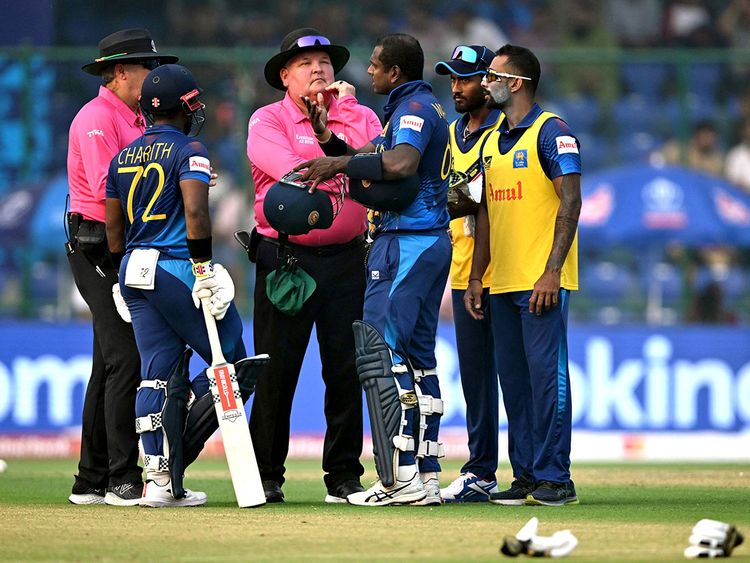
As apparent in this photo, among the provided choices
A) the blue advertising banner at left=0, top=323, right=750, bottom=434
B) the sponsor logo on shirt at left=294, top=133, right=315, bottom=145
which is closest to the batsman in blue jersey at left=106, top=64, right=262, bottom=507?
the sponsor logo on shirt at left=294, top=133, right=315, bottom=145

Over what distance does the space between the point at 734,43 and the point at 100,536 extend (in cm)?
1557

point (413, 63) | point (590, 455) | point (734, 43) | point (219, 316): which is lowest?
point (590, 455)

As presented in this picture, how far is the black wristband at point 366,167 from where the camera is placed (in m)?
7.67

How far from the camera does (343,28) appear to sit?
64.1ft

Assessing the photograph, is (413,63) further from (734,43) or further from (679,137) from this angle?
(734,43)

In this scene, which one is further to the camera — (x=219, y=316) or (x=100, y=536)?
(x=219, y=316)

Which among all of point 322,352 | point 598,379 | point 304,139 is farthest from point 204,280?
point 598,379

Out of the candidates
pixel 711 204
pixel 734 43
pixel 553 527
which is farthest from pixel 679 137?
pixel 553 527

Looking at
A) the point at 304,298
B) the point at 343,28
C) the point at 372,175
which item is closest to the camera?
the point at 372,175

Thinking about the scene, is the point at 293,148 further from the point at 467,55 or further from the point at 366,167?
the point at 467,55

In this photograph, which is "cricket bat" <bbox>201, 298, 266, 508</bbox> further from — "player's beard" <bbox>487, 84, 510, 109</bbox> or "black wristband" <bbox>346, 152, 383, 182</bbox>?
"player's beard" <bbox>487, 84, 510, 109</bbox>

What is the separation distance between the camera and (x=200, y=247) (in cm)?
763

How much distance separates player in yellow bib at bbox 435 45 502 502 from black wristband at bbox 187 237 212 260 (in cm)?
151

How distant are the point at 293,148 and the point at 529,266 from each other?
4.91 ft
